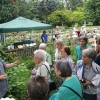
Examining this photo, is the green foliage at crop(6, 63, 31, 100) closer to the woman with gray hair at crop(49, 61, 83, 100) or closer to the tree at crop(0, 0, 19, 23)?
the woman with gray hair at crop(49, 61, 83, 100)

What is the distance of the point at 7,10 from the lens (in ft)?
109

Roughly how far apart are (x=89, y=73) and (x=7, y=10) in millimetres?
31833

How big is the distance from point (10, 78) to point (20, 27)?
296 inches

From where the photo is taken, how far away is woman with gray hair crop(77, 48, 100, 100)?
10.4ft

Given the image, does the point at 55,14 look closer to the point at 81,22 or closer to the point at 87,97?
the point at 81,22

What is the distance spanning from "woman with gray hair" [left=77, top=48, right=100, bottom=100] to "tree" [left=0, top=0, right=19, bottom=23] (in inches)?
1236

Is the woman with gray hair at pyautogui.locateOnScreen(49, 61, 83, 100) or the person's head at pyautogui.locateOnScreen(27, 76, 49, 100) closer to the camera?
the person's head at pyautogui.locateOnScreen(27, 76, 49, 100)

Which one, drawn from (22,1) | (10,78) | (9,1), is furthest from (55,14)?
(10,78)

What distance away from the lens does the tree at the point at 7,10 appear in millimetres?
33188

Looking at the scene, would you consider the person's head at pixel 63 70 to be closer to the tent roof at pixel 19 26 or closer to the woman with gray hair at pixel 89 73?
the woman with gray hair at pixel 89 73

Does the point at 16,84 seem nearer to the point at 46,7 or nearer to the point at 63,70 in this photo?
the point at 63,70

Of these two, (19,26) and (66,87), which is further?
(19,26)

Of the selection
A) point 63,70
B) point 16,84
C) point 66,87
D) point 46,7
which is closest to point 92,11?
point 46,7

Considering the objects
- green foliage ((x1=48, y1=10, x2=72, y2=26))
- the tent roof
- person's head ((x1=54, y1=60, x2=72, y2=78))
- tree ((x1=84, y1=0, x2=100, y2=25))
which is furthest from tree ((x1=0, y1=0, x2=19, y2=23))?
person's head ((x1=54, y1=60, x2=72, y2=78))
